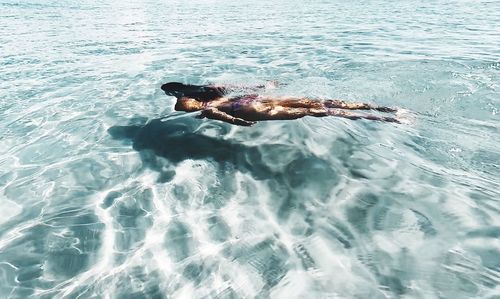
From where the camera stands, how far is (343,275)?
3.27 meters

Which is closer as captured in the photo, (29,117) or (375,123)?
(375,123)

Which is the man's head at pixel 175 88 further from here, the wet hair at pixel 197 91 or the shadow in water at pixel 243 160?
the shadow in water at pixel 243 160

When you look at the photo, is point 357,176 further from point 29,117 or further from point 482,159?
point 29,117

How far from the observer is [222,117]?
6.26 meters

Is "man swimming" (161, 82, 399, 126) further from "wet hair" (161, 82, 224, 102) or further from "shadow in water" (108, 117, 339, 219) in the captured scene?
"shadow in water" (108, 117, 339, 219)

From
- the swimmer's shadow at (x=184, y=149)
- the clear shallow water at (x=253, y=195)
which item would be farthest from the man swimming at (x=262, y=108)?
the swimmer's shadow at (x=184, y=149)

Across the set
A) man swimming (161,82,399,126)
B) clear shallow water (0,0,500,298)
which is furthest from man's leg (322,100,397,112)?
clear shallow water (0,0,500,298)

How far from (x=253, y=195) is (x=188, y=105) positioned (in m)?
3.00

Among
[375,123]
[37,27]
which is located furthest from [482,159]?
[37,27]

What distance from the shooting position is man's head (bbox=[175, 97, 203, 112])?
6777mm

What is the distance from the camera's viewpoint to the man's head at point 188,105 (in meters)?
6.78

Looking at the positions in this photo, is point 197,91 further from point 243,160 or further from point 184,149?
point 243,160

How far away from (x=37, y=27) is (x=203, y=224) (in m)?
23.8

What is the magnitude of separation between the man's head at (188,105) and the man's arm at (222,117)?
34 centimetres
